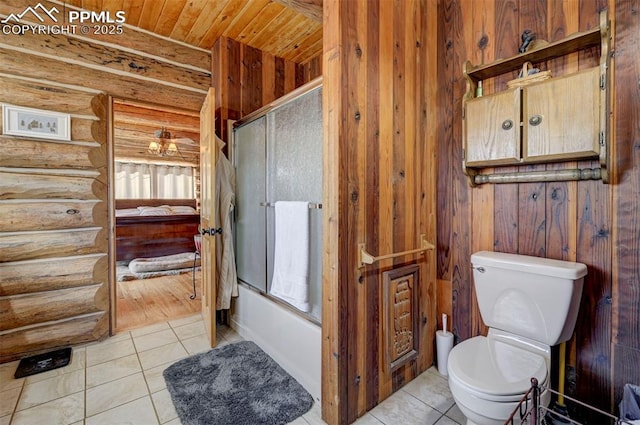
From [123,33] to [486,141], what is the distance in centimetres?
295

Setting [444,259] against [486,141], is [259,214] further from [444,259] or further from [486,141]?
[486,141]

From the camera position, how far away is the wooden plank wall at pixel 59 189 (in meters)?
2.11

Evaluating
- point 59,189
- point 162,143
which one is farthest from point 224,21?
point 162,143

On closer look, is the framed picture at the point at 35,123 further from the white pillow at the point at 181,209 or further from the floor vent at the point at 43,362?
the white pillow at the point at 181,209

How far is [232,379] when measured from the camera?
1905mm

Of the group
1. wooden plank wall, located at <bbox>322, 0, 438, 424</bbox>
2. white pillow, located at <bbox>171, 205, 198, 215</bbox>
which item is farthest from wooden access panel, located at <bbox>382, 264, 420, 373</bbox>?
white pillow, located at <bbox>171, 205, 198, 215</bbox>

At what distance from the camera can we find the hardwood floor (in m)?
2.91

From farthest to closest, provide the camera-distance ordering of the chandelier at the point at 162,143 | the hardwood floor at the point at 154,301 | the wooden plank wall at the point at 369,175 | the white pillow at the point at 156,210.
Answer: the white pillow at the point at 156,210
the chandelier at the point at 162,143
the hardwood floor at the point at 154,301
the wooden plank wall at the point at 369,175

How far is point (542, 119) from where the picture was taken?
4.93 ft

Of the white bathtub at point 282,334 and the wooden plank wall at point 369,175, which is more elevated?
the wooden plank wall at point 369,175

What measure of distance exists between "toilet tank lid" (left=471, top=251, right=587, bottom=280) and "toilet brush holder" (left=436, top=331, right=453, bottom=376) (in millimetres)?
630

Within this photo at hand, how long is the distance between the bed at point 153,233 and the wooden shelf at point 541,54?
16.7ft

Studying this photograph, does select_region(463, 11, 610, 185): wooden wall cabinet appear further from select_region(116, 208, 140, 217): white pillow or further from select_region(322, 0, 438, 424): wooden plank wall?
select_region(116, 208, 140, 217): white pillow

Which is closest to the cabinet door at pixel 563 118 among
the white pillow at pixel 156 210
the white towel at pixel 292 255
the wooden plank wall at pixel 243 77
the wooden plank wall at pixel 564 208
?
the wooden plank wall at pixel 564 208
